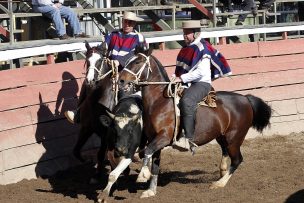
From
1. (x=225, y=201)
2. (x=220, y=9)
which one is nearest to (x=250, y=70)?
(x=220, y=9)

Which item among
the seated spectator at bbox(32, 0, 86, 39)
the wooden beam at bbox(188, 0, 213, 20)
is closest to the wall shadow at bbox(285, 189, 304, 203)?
the seated spectator at bbox(32, 0, 86, 39)

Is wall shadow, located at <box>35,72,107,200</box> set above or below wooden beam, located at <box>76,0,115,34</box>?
below

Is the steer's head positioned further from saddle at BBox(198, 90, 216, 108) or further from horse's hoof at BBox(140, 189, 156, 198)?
saddle at BBox(198, 90, 216, 108)

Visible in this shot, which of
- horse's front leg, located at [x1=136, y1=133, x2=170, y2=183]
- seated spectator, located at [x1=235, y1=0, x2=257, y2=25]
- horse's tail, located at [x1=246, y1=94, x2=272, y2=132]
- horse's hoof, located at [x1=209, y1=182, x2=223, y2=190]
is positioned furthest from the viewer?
seated spectator, located at [x1=235, y1=0, x2=257, y2=25]

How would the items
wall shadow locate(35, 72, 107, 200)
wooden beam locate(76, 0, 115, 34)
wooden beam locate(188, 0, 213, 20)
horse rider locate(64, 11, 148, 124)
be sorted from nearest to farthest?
horse rider locate(64, 11, 148, 124), wall shadow locate(35, 72, 107, 200), wooden beam locate(76, 0, 115, 34), wooden beam locate(188, 0, 213, 20)

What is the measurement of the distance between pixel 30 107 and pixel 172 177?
225 centimetres

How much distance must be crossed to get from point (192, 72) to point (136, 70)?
0.74m

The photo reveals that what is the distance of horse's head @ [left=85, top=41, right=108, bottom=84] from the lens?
378 inches

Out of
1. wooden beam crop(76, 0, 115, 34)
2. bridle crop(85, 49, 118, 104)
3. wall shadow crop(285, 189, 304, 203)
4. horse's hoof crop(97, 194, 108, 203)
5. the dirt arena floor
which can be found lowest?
the dirt arena floor

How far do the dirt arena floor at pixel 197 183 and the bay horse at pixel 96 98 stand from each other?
55 centimetres

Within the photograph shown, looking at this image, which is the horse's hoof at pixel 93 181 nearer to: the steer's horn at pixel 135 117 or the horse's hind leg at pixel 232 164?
the steer's horn at pixel 135 117

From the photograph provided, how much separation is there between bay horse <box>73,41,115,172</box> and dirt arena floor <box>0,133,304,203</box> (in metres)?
0.55

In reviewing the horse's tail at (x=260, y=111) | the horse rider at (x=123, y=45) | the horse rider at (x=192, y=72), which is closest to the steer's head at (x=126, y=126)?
the horse rider at (x=192, y=72)

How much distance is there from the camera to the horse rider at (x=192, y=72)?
8.99 metres
